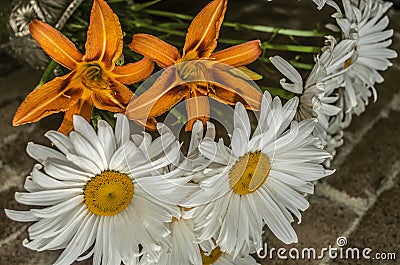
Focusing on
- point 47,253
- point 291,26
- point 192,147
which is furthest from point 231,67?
point 291,26

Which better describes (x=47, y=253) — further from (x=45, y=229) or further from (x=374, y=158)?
(x=374, y=158)

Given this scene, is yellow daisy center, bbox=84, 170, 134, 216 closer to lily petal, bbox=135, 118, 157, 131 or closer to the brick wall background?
lily petal, bbox=135, 118, 157, 131

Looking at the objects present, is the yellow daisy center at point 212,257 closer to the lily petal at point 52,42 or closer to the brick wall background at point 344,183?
the brick wall background at point 344,183

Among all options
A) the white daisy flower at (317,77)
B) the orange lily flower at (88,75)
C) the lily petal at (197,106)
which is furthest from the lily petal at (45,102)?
the white daisy flower at (317,77)

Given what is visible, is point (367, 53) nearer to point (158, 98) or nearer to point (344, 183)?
point (344, 183)

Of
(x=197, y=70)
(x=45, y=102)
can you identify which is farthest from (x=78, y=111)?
(x=197, y=70)

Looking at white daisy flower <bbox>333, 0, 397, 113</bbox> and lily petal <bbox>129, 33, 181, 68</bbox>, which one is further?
white daisy flower <bbox>333, 0, 397, 113</bbox>

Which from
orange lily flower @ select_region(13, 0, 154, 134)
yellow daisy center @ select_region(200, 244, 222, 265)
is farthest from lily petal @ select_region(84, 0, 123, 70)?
yellow daisy center @ select_region(200, 244, 222, 265)
